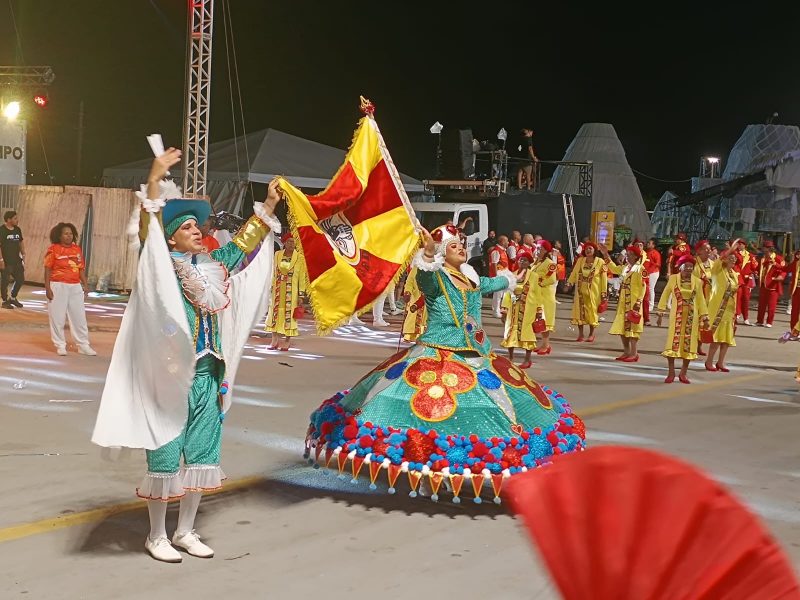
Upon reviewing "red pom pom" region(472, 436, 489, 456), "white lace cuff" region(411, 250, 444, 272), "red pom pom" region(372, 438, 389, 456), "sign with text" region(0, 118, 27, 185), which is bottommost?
"red pom pom" region(372, 438, 389, 456)

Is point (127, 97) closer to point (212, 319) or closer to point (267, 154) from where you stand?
point (267, 154)

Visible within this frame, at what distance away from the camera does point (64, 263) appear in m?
12.4

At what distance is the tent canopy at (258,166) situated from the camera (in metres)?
25.4

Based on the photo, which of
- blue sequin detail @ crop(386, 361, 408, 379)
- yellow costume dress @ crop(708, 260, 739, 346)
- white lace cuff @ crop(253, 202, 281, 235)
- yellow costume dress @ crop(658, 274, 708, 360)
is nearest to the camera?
white lace cuff @ crop(253, 202, 281, 235)

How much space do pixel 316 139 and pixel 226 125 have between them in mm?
3423

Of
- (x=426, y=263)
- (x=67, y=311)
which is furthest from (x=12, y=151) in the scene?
(x=426, y=263)

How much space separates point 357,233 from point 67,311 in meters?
7.26

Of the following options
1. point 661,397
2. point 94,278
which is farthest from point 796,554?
point 94,278

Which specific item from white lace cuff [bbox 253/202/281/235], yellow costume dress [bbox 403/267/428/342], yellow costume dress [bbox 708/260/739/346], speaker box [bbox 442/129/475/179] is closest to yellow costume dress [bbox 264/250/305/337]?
yellow costume dress [bbox 403/267/428/342]

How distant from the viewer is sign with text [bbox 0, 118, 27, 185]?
22.7 metres

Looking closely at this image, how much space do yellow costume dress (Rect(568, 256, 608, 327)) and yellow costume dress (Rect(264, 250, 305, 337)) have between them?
512cm

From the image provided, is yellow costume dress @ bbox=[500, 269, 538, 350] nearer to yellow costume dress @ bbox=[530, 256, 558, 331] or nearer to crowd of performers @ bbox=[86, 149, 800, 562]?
yellow costume dress @ bbox=[530, 256, 558, 331]

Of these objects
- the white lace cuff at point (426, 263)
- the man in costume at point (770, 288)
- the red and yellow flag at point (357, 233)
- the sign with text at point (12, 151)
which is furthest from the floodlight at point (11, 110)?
the white lace cuff at point (426, 263)

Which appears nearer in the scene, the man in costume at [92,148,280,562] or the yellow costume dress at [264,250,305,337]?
the man in costume at [92,148,280,562]
